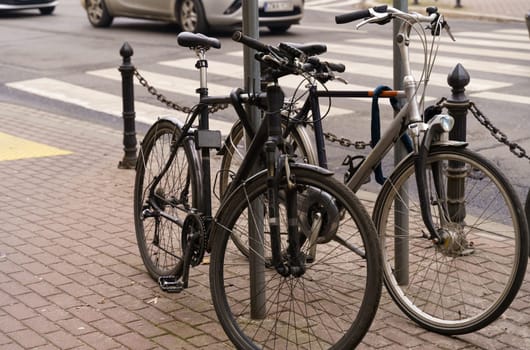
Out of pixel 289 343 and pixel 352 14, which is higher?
pixel 352 14

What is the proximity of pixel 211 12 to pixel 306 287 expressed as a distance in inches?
498

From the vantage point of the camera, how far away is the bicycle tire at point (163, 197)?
18.0 feet

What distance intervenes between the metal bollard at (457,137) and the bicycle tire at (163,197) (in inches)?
54.0

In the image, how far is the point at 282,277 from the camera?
471 cm

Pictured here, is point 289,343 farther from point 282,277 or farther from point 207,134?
point 207,134

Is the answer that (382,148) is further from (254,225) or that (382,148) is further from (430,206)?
(254,225)

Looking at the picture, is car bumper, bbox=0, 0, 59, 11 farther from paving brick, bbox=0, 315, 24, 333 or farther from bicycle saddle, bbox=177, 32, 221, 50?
paving brick, bbox=0, 315, 24, 333

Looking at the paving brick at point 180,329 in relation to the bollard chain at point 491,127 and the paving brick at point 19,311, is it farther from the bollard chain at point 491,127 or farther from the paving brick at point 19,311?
the bollard chain at point 491,127

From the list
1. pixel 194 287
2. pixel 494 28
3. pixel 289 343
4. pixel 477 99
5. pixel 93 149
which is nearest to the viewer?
pixel 289 343

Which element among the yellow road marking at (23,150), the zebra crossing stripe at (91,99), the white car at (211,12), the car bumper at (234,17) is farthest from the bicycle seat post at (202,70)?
the car bumper at (234,17)

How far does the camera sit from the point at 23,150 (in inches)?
369

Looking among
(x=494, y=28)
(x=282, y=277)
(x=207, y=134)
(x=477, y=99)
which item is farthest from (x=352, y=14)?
(x=494, y=28)

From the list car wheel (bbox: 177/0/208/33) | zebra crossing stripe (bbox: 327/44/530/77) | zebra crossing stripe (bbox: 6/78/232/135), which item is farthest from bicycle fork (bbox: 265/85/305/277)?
car wheel (bbox: 177/0/208/33)

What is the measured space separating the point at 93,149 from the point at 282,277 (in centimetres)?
517
